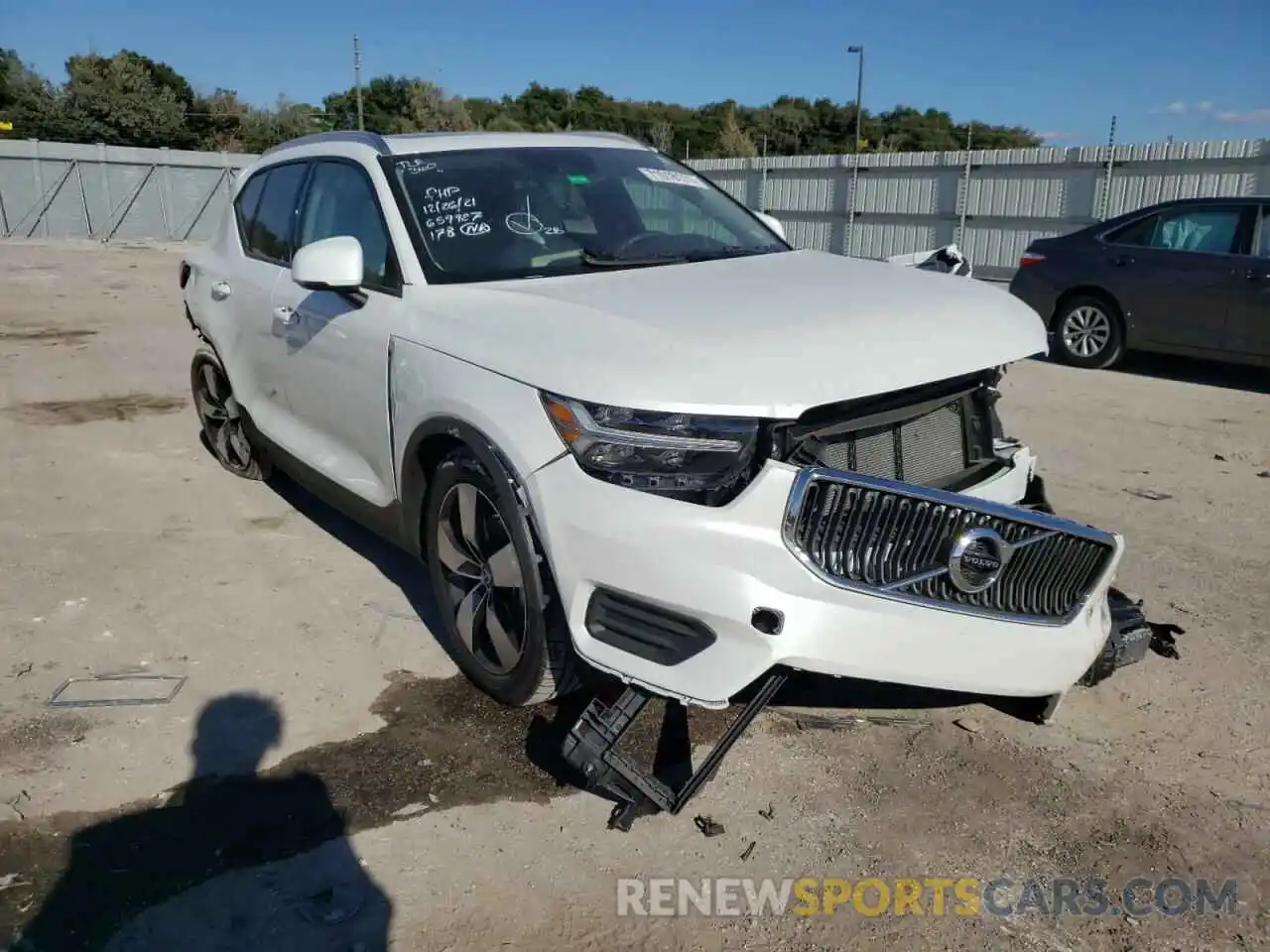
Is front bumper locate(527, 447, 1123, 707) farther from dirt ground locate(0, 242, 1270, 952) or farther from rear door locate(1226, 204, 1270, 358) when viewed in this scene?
rear door locate(1226, 204, 1270, 358)

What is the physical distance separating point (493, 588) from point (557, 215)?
148 cm

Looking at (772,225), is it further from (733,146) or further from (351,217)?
(733,146)

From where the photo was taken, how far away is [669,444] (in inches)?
105

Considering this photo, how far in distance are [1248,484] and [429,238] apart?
4991 mm

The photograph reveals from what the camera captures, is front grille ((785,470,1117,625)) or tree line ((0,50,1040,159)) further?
tree line ((0,50,1040,159))

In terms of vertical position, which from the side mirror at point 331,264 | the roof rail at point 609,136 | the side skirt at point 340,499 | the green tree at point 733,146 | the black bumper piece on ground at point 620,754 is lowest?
the black bumper piece on ground at point 620,754

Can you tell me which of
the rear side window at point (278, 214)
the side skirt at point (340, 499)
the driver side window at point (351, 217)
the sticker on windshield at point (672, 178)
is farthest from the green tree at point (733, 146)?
the driver side window at point (351, 217)

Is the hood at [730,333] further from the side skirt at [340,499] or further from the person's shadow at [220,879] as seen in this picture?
the person's shadow at [220,879]

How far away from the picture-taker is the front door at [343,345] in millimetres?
3723

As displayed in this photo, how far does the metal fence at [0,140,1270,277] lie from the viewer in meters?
16.5

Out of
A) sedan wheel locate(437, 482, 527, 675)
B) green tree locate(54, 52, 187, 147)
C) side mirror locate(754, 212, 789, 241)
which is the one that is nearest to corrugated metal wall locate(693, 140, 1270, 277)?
side mirror locate(754, 212, 789, 241)

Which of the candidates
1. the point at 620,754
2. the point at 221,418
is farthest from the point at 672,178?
the point at 221,418

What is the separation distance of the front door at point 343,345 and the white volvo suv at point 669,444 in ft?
0.06

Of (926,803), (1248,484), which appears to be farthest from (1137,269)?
(926,803)
